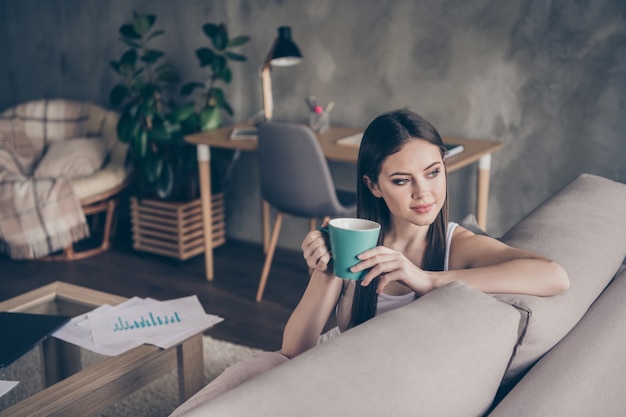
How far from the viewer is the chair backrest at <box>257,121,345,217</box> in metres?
2.88

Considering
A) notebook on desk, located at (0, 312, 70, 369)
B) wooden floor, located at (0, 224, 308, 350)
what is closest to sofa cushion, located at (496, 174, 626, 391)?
notebook on desk, located at (0, 312, 70, 369)

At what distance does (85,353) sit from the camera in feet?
8.66

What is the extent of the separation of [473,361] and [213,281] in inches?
105

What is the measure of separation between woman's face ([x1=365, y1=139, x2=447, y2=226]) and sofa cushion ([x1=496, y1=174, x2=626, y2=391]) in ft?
0.57

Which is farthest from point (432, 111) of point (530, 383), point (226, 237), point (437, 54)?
point (530, 383)

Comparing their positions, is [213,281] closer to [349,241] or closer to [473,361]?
[349,241]

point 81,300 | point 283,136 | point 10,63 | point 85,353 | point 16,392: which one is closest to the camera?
point 81,300

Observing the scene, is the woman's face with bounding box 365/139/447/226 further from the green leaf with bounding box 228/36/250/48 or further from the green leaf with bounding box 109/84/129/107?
the green leaf with bounding box 109/84/129/107

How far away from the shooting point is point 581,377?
99cm

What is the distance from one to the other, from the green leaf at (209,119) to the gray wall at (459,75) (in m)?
0.35

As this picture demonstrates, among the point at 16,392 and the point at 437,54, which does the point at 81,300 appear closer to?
the point at 16,392

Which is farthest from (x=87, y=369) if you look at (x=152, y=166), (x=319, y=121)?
(x=152, y=166)

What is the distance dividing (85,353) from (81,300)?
68cm

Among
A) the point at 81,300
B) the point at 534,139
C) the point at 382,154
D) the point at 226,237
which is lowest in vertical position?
the point at 226,237
